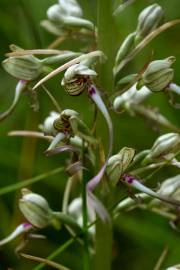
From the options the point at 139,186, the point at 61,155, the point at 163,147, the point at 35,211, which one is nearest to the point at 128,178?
the point at 139,186

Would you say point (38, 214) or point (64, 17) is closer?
point (38, 214)

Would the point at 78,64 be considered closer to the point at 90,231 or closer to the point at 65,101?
the point at 90,231

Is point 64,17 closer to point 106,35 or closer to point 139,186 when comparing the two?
point 106,35

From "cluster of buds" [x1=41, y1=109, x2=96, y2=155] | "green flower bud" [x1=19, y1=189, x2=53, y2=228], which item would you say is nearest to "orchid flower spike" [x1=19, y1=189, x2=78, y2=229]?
"green flower bud" [x1=19, y1=189, x2=53, y2=228]

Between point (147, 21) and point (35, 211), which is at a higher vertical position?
point (147, 21)

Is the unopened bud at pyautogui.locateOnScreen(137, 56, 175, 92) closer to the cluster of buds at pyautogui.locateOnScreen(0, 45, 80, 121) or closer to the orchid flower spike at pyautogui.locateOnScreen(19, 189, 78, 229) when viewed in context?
the cluster of buds at pyautogui.locateOnScreen(0, 45, 80, 121)

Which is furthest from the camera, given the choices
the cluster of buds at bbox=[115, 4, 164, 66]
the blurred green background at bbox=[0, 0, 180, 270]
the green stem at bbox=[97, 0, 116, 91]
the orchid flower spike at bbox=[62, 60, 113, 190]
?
the blurred green background at bbox=[0, 0, 180, 270]
